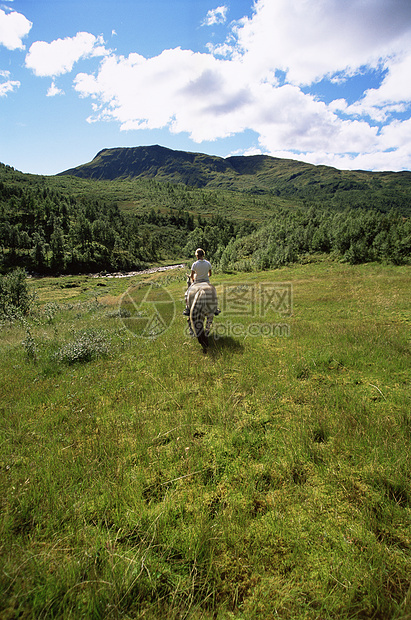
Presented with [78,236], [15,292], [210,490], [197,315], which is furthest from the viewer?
[78,236]

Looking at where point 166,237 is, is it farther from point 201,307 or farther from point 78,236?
point 201,307

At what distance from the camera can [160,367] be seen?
743cm

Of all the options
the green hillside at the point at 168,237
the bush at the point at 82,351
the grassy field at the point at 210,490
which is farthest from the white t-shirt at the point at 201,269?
the green hillside at the point at 168,237

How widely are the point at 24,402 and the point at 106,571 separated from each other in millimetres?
4514

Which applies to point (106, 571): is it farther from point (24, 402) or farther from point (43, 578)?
point (24, 402)

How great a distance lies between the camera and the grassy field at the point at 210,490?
7.20 ft

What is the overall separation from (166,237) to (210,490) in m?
182

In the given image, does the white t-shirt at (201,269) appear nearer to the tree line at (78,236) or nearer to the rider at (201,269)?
the rider at (201,269)

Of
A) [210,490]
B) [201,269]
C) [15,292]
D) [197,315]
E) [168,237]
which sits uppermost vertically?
[168,237]

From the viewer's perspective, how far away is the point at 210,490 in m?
3.34

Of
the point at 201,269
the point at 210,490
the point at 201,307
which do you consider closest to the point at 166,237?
the point at 201,269

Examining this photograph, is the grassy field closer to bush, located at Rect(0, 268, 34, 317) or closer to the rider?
the rider

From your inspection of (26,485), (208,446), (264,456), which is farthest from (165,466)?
(26,485)

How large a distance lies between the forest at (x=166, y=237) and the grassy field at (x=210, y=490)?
32167 millimetres
